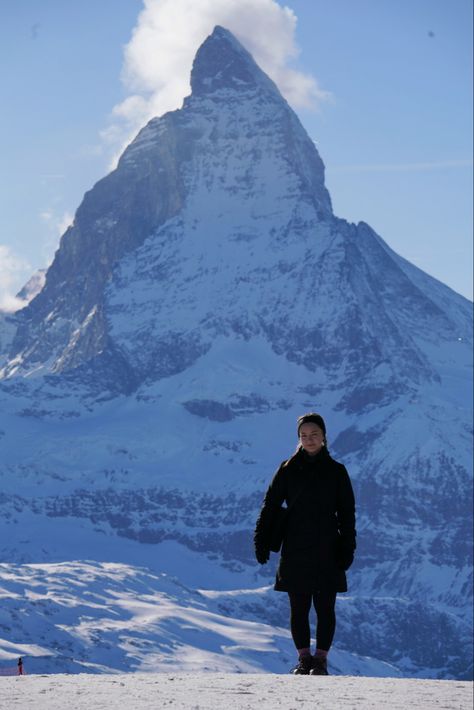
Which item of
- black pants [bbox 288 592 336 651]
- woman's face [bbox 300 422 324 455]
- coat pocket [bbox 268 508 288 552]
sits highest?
woman's face [bbox 300 422 324 455]

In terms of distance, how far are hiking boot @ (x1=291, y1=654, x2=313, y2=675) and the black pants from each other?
1.49 feet

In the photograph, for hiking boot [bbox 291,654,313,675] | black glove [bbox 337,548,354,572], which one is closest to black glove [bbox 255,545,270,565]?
black glove [bbox 337,548,354,572]

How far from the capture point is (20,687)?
79.7 ft

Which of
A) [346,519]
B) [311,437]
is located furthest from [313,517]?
[311,437]

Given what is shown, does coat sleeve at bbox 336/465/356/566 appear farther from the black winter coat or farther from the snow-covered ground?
the snow-covered ground

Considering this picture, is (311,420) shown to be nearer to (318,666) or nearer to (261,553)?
(261,553)

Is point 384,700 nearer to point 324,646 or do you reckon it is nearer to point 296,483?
point 324,646

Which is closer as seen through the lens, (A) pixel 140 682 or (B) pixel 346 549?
(B) pixel 346 549

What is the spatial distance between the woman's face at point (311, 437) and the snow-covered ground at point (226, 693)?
3.29 m

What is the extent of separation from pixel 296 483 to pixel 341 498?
0.65 m

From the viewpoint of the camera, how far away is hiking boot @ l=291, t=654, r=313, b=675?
25.8 meters

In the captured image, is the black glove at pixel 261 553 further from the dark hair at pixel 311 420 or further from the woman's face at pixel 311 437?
the dark hair at pixel 311 420

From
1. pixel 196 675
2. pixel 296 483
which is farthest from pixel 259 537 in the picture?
pixel 196 675

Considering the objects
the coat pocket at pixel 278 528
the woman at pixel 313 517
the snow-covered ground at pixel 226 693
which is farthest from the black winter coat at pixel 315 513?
the snow-covered ground at pixel 226 693
